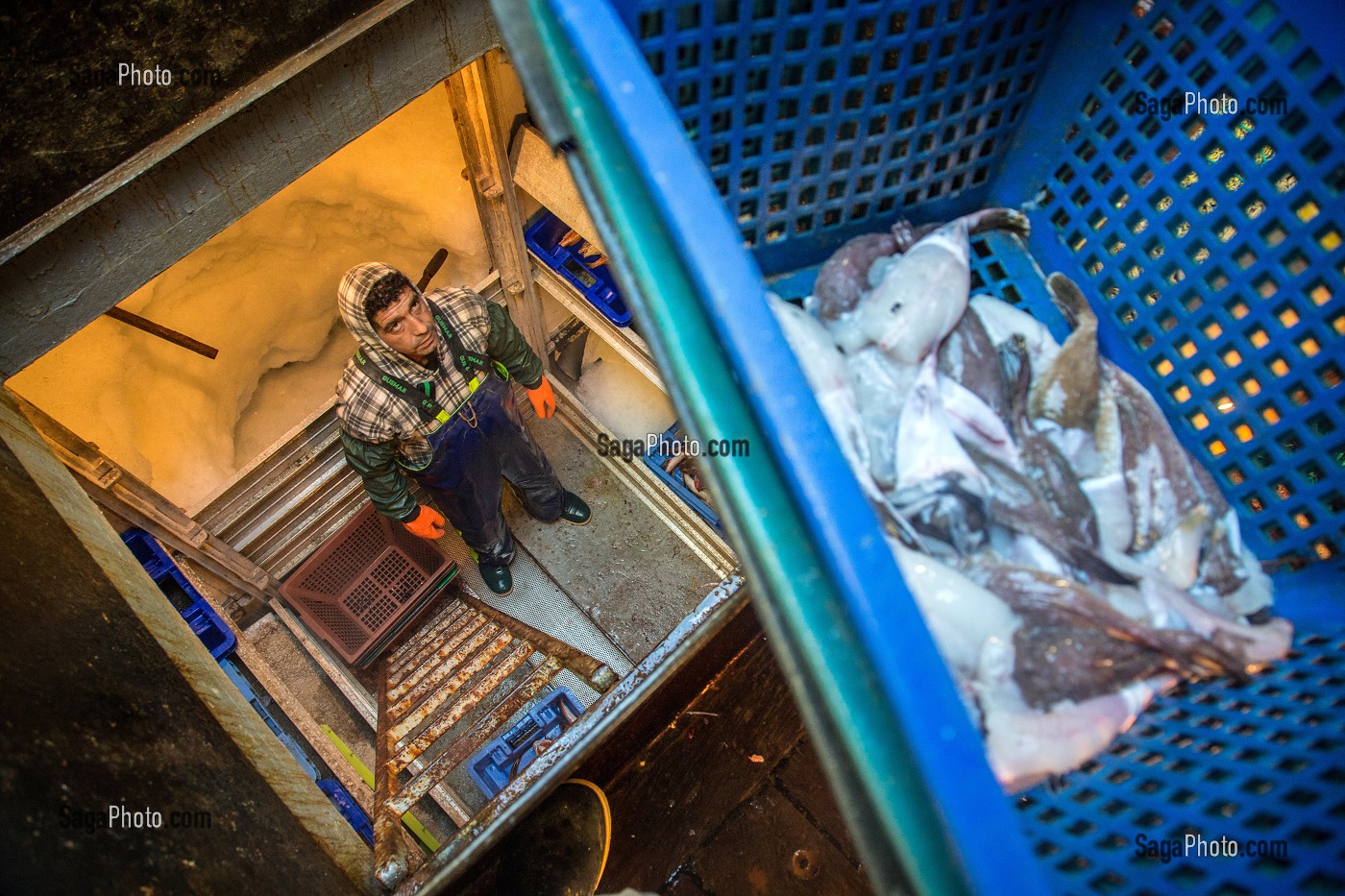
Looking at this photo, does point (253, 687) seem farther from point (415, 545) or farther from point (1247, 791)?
point (1247, 791)

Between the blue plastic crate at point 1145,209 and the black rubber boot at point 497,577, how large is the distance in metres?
3.14

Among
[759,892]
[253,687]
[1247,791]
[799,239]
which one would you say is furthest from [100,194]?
[1247,791]

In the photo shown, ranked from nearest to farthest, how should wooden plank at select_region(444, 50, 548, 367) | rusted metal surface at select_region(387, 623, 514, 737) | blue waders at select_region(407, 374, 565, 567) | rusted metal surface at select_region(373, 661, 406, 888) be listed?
1. rusted metal surface at select_region(373, 661, 406, 888)
2. rusted metal surface at select_region(387, 623, 514, 737)
3. wooden plank at select_region(444, 50, 548, 367)
4. blue waders at select_region(407, 374, 565, 567)

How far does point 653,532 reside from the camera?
4965 millimetres

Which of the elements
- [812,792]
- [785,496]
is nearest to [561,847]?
[812,792]

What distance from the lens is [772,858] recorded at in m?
2.52

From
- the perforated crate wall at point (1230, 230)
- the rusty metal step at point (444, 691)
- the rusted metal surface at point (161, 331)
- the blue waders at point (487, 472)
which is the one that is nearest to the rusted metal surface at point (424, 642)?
the rusty metal step at point (444, 691)

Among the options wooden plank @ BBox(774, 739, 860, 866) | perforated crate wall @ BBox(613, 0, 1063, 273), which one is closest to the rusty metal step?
wooden plank @ BBox(774, 739, 860, 866)

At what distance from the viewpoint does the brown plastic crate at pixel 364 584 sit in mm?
4301

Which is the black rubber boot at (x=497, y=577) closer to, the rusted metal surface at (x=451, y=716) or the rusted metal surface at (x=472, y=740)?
the rusted metal surface at (x=451, y=716)

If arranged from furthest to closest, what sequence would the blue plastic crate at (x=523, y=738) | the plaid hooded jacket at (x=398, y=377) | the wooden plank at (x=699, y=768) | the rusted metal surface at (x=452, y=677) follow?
the blue plastic crate at (x=523, y=738) → the rusted metal surface at (x=452, y=677) → the plaid hooded jacket at (x=398, y=377) → the wooden plank at (x=699, y=768)

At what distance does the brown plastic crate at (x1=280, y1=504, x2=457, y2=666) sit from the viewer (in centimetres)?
430

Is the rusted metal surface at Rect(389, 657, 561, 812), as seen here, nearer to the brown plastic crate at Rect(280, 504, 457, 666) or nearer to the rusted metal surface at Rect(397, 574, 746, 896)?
the rusted metal surface at Rect(397, 574, 746, 896)

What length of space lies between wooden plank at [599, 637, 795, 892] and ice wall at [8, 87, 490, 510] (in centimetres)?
272
